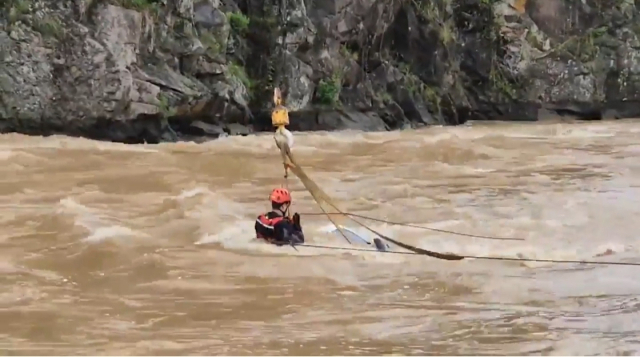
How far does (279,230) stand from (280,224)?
7 cm

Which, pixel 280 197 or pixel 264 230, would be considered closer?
pixel 280 197

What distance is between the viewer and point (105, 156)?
12.9m

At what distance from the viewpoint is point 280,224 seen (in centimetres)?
691

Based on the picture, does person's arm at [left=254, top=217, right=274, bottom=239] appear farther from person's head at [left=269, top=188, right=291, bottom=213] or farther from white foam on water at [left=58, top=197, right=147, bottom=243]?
white foam on water at [left=58, top=197, right=147, bottom=243]

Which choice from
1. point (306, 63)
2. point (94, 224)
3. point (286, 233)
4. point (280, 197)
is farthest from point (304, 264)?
point (306, 63)

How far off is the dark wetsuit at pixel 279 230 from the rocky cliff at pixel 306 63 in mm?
9086

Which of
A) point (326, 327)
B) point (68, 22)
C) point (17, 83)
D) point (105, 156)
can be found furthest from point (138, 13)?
point (326, 327)

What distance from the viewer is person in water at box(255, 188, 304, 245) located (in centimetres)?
689

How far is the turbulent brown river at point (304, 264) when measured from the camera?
466cm

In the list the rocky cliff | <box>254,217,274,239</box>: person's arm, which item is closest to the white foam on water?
<box>254,217,274,239</box>: person's arm

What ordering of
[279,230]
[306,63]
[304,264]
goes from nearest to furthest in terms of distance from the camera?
[304,264] → [279,230] → [306,63]

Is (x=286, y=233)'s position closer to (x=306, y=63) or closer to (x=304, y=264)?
(x=304, y=264)

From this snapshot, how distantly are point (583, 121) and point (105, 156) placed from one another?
56.4 ft

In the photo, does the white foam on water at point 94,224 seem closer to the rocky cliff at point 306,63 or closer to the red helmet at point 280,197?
the red helmet at point 280,197
